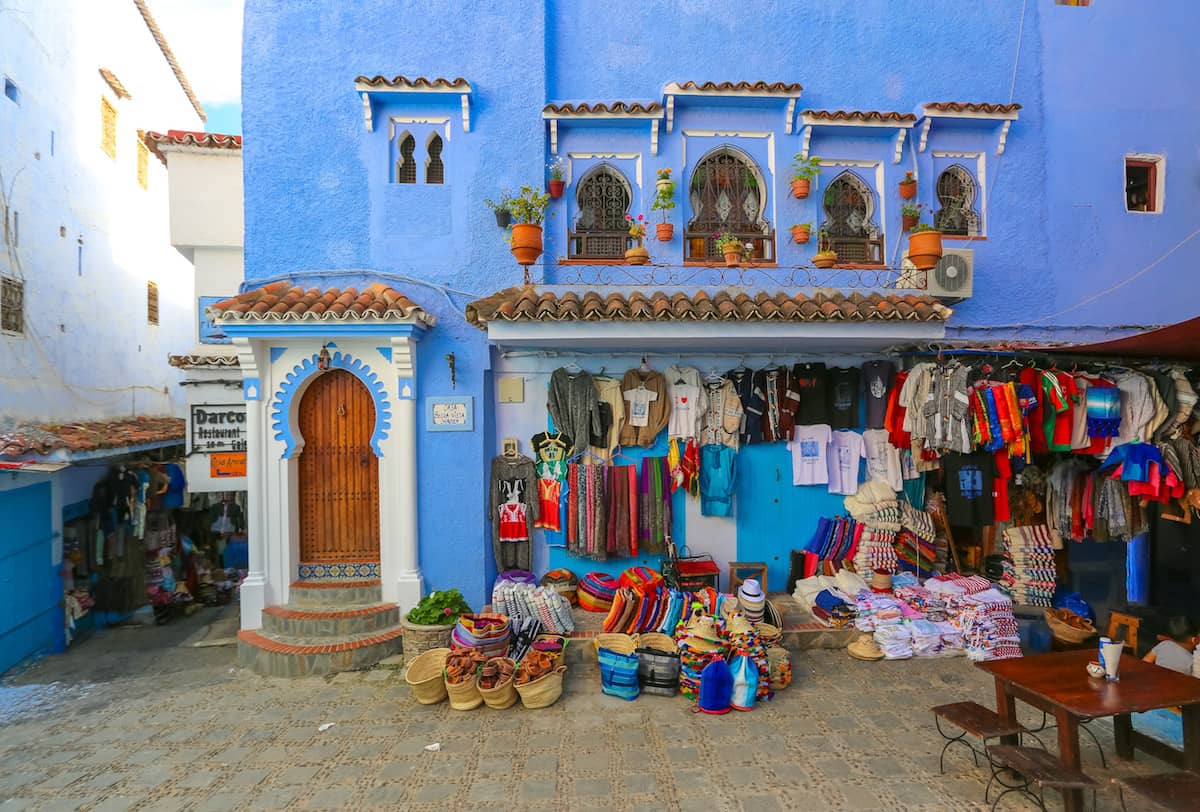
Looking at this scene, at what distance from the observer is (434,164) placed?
797cm

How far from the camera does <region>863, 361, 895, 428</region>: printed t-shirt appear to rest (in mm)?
7906

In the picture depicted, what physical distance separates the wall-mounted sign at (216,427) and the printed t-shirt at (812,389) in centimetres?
806

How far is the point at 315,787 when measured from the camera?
480 cm

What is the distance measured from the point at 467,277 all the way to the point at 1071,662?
7349 millimetres

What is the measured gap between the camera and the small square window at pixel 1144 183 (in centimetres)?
863

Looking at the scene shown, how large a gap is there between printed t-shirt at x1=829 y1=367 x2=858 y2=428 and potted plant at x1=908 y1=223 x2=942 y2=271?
1567mm

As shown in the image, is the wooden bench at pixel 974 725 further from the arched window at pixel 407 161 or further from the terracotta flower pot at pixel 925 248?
the arched window at pixel 407 161

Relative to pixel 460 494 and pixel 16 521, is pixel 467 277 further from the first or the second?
pixel 16 521

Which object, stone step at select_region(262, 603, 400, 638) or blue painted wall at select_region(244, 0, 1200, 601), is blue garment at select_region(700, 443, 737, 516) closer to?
blue painted wall at select_region(244, 0, 1200, 601)

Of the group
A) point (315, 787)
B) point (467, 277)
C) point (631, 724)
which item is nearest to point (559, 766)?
point (631, 724)

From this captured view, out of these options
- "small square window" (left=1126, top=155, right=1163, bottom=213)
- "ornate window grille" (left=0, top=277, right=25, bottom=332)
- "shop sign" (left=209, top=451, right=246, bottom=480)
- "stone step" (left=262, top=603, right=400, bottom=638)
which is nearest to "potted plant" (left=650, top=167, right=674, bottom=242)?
"stone step" (left=262, top=603, right=400, bottom=638)

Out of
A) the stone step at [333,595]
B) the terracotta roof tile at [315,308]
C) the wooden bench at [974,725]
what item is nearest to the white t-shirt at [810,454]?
the wooden bench at [974,725]

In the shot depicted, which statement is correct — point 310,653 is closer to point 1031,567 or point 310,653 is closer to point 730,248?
point 730,248

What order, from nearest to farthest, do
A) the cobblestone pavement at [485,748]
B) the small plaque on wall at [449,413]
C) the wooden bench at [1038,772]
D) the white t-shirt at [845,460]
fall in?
the wooden bench at [1038,772]
the cobblestone pavement at [485,748]
the small plaque on wall at [449,413]
the white t-shirt at [845,460]
